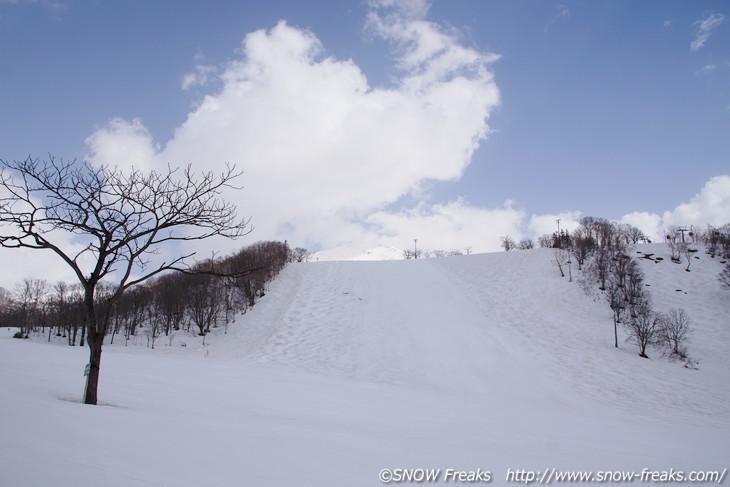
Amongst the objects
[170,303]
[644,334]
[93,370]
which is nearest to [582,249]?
[644,334]

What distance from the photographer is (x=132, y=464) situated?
3309 millimetres

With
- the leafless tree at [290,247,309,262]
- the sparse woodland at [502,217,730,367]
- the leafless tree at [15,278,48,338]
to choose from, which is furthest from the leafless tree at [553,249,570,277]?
the leafless tree at [15,278,48,338]

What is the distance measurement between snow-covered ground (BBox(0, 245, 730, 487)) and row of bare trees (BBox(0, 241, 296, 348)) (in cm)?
386

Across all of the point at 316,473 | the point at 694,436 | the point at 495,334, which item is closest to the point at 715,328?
the point at 495,334

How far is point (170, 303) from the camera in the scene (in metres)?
49.8

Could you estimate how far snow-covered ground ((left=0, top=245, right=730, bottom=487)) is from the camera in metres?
3.98

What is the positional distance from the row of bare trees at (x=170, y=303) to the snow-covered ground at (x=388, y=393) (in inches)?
152

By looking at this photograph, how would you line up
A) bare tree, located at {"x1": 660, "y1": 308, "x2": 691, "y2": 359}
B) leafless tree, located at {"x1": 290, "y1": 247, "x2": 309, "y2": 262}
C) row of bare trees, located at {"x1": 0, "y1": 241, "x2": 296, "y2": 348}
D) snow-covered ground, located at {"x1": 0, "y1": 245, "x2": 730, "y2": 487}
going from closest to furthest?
1. snow-covered ground, located at {"x1": 0, "y1": 245, "x2": 730, "y2": 487}
2. bare tree, located at {"x1": 660, "y1": 308, "x2": 691, "y2": 359}
3. row of bare trees, located at {"x1": 0, "y1": 241, "x2": 296, "y2": 348}
4. leafless tree, located at {"x1": 290, "y1": 247, "x2": 309, "y2": 262}

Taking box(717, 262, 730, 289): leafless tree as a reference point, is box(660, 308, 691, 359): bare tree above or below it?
below

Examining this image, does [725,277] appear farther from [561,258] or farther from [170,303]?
[170,303]

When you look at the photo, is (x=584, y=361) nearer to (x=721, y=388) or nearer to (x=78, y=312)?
(x=721, y=388)

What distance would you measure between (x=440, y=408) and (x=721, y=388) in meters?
21.3

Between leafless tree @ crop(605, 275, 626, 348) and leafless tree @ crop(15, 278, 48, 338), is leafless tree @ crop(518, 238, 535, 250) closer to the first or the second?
leafless tree @ crop(605, 275, 626, 348)

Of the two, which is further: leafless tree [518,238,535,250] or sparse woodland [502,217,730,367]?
leafless tree [518,238,535,250]
